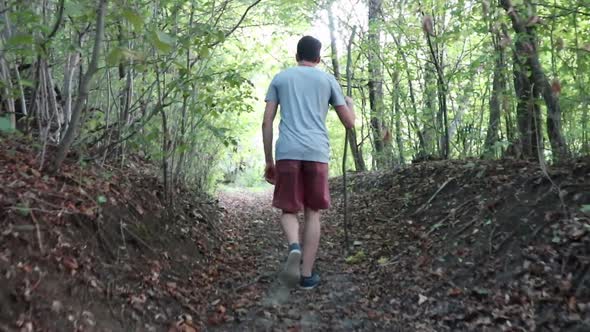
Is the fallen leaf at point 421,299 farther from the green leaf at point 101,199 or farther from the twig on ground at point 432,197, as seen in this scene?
the green leaf at point 101,199

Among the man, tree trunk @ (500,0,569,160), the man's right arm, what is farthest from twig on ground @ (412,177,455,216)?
the man

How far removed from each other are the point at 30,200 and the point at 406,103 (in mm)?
6975

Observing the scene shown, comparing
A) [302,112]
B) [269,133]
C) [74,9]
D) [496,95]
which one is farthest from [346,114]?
[496,95]

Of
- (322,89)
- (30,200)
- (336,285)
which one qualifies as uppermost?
(322,89)

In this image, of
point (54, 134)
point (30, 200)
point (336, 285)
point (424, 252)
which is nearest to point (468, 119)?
point (424, 252)

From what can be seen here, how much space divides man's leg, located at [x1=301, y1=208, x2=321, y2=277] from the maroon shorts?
8 centimetres

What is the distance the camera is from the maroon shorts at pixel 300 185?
12.2 ft

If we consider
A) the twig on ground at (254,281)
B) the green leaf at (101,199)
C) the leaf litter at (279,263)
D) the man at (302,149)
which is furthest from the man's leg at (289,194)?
the green leaf at (101,199)

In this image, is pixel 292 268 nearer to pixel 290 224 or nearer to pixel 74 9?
pixel 290 224

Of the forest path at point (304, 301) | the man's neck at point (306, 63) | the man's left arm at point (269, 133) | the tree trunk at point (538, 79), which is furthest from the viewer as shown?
the tree trunk at point (538, 79)

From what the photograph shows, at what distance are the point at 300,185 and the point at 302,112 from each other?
1.99 feet

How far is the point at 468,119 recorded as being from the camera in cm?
802

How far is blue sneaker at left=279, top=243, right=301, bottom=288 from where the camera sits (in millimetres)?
3529

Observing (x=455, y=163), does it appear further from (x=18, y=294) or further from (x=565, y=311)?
(x=18, y=294)
